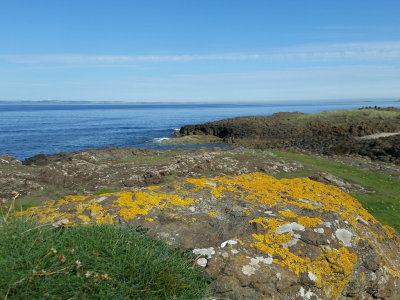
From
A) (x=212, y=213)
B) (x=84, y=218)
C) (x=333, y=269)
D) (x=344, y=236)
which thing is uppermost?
(x=84, y=218)

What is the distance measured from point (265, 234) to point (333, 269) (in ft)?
4.99

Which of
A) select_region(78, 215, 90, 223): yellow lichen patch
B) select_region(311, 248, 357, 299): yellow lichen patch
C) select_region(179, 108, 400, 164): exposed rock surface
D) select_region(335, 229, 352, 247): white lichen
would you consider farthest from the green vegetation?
select_region(78, 215, 90, 223): yellow lichen patch

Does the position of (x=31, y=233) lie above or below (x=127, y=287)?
above

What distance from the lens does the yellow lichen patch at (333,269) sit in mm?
5715

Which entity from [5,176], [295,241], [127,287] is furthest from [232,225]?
[5,176]

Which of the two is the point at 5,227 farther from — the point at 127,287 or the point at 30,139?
the point at 30,139

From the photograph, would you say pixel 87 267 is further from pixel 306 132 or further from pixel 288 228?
Result: pixel 306 132

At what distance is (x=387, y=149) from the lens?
38812 mm

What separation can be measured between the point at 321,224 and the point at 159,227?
391 centimetres

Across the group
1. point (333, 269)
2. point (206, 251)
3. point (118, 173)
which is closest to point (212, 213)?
point (206, 251)

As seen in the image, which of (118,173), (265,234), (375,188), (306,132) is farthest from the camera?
(306,132)

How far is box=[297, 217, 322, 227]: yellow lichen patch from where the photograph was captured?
6.91 meters

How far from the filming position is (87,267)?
4.51 meters

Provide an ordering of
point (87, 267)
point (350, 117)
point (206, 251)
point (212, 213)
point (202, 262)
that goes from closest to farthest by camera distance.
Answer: point (87, 267), point (202, 262), point (206, 251), point (212, 213), point (350, 117)
